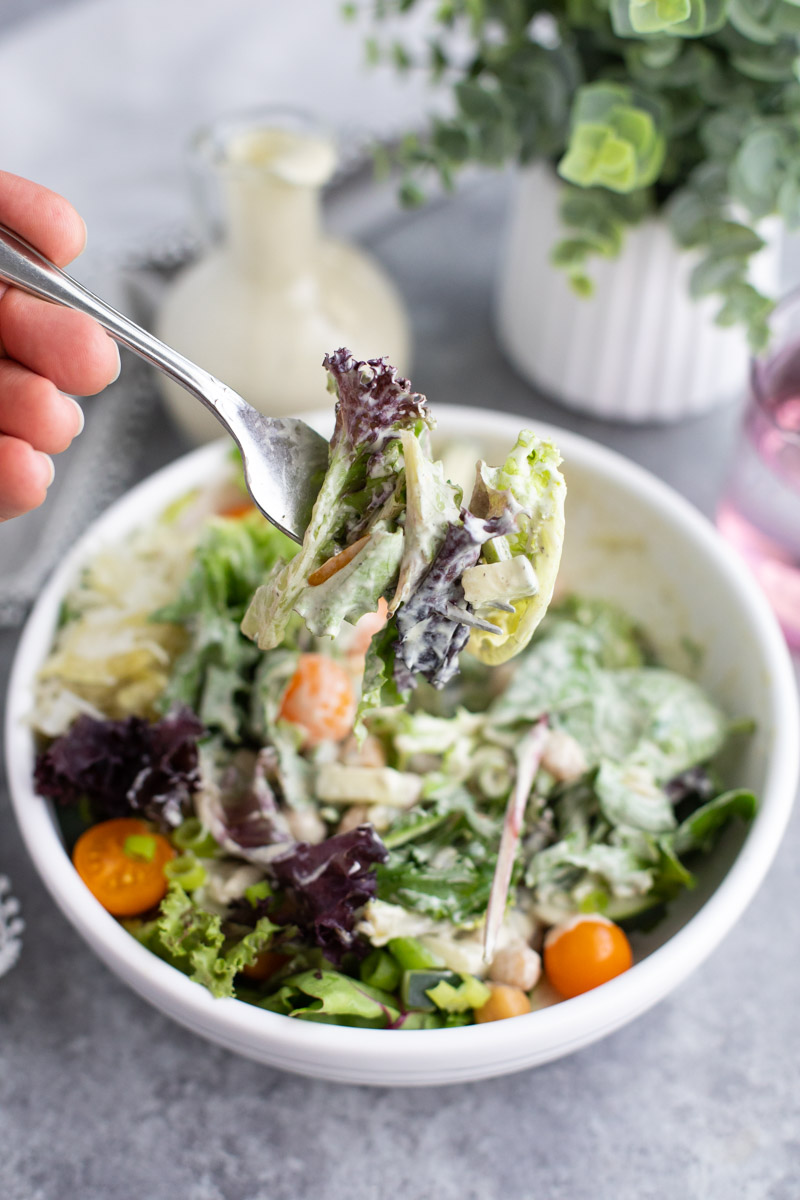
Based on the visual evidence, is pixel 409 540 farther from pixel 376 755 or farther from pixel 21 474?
pixel 376 755

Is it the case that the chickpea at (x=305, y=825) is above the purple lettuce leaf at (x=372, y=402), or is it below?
below

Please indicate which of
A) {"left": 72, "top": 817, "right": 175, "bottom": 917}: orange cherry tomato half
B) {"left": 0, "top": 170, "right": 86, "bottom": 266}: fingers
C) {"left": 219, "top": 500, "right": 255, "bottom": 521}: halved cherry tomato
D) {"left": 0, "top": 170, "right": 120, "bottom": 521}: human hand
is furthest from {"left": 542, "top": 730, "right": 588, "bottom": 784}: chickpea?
{"left": 0, "top": 170, "right": 86, "bottom": 266}: fingers

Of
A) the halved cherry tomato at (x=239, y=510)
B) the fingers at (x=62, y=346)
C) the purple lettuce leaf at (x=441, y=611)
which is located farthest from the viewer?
the halved cherry tomato at (x=239, y=510)

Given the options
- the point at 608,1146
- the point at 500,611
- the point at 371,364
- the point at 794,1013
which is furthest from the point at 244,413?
the point at 794,1013

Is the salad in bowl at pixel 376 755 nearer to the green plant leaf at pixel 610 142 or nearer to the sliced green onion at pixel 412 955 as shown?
the sliced green onion at pixel 412 955

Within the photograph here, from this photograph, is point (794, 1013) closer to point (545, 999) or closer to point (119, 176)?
point (545, 999)

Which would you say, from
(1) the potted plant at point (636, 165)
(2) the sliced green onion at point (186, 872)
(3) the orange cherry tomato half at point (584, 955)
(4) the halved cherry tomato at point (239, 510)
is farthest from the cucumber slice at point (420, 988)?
(1) the potted plant at point (636, 165)
